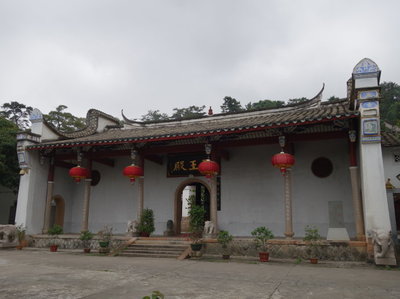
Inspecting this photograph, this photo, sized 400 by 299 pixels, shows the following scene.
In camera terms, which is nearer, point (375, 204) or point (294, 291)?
point (294, 291)

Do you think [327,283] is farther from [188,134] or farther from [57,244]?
[57,244]

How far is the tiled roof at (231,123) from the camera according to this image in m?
8.28

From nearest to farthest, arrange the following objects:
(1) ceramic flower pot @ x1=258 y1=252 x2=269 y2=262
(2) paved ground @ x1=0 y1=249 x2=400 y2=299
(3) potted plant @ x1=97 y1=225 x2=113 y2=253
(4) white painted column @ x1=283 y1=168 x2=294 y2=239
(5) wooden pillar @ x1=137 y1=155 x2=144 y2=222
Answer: (2) paved ground @ x1=0 y1=249 x2=400 y2=299 → (1) ceramic flower pot @ x1=258 y1=252 x2=269 y2=262 → (4) white painted column @ x1=283 y1=168 x2=294 y2=239 → (3) potted plant @ x1=97 y1=225 x2=113 y2=253 → (5) wooden pillar @ x1=137 y1=155 x2=144 y2=222

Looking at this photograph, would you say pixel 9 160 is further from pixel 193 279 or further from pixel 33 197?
pixel 193 279

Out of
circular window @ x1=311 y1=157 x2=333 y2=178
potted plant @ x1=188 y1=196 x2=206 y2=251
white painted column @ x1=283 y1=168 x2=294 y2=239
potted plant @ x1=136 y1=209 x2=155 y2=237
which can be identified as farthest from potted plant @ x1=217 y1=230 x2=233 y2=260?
circular window @ x1=311 y1=157 x2=333 y2=178

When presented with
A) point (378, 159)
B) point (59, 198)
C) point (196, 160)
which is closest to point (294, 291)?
point (378, 159)

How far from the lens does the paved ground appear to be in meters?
4.57

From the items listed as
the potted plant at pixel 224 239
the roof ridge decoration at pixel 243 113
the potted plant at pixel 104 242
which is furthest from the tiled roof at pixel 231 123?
the potted plant at pixel 104 242

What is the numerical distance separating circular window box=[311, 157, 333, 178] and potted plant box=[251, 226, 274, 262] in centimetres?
278

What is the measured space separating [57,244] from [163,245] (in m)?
3.84

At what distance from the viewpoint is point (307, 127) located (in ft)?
29.0

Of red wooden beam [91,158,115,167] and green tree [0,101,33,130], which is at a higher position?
green tree [0,101,33,130]

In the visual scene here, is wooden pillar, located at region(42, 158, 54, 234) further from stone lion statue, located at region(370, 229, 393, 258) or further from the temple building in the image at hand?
stone lion statue, located at region(370, 229, 393, 258)

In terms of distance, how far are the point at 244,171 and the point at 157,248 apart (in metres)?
3.66
